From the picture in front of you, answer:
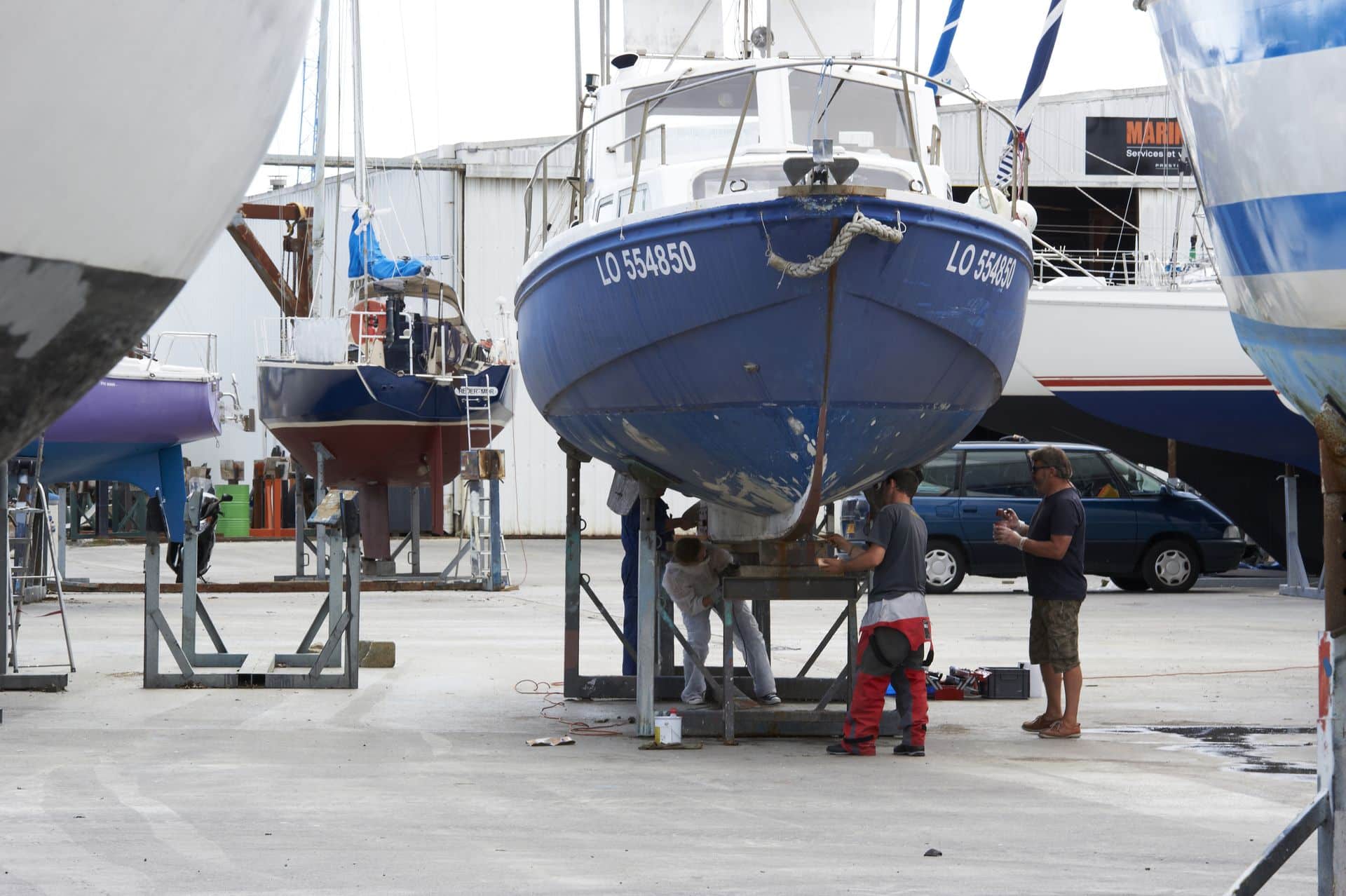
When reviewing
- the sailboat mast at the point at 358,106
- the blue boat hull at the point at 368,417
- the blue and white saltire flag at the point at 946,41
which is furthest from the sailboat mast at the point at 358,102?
the blue and white saltire flag at the point at 946,41

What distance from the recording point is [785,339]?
7.24m

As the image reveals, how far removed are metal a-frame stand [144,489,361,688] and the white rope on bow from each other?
13.5 feet

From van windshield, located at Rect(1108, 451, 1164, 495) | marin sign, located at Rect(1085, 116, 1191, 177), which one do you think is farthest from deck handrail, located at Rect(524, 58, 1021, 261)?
marin sign, located at Rect(1085, 116, 1191, 177)

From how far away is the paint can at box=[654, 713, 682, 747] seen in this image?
8.18 m

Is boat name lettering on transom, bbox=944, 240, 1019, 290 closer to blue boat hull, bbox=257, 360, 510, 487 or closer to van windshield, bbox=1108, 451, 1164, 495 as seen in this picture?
van windshield, bbox=1108, 451, 1164, 495

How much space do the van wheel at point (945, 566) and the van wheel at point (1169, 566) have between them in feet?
7.91

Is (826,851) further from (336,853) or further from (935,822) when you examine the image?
(336,853)

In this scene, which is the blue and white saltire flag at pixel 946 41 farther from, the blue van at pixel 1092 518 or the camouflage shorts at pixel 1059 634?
the camouflage shorts at pixel 1059 634

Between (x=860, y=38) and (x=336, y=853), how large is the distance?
22.4 ft

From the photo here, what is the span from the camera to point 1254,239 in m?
2.58

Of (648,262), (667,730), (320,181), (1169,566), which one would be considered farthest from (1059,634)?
(320,181)

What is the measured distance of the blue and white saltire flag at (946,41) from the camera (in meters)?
18.8

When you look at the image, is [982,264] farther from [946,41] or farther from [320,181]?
[320,181]

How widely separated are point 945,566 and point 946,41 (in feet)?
22.3
